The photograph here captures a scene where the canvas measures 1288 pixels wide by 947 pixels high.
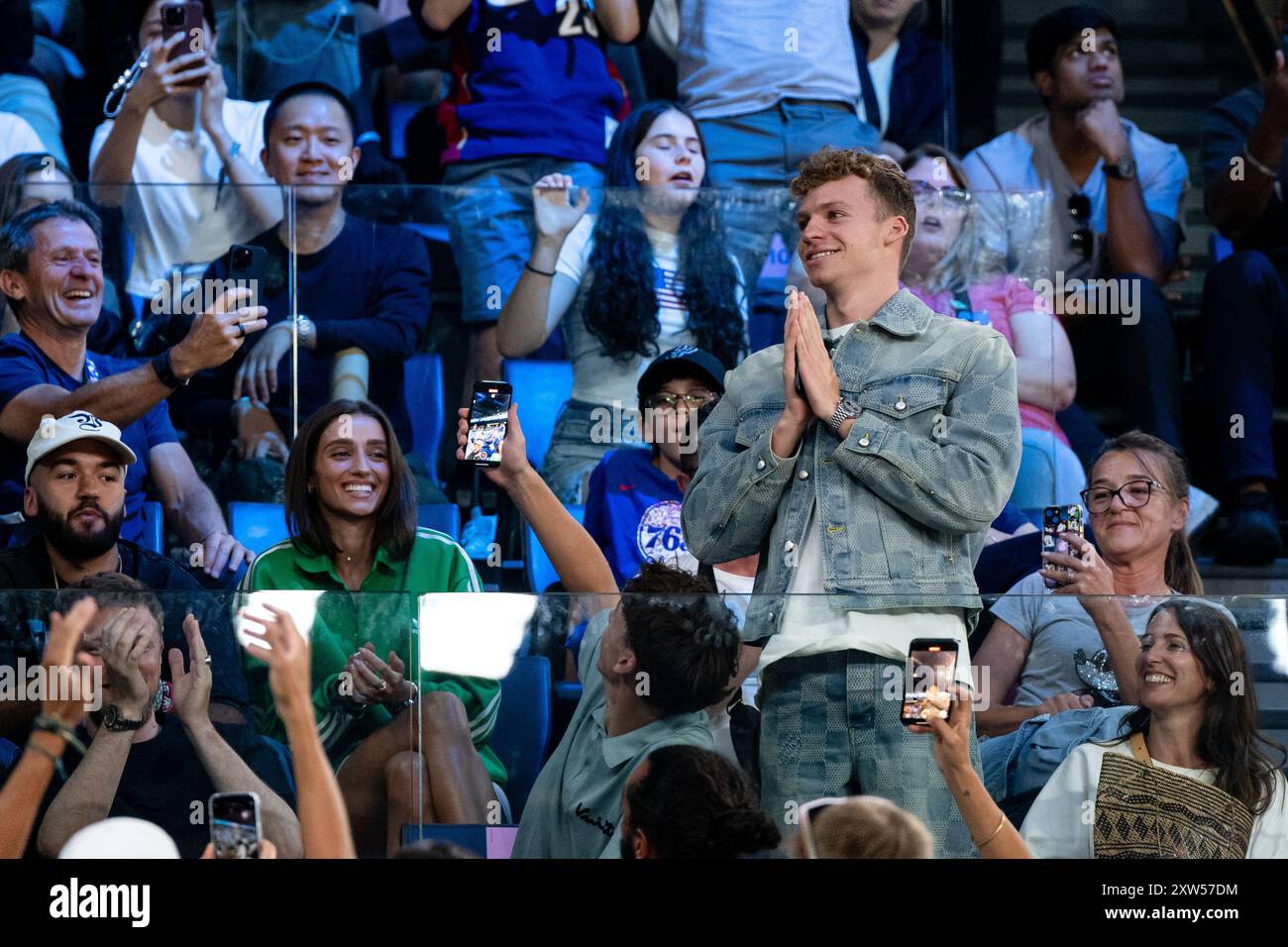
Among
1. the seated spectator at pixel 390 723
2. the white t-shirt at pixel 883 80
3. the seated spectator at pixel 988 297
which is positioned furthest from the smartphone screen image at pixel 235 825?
the white t-shirt at pixel 883 80

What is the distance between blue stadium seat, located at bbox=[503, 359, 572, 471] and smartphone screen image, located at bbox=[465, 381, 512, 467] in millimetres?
1391

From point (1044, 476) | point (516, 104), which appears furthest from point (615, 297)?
point (1044, 476)

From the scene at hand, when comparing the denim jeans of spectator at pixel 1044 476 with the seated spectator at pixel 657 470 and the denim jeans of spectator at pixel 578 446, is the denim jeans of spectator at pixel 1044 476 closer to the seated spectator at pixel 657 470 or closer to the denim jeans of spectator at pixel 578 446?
the seated spectator at pixel 657 470

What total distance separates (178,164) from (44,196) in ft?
1.95

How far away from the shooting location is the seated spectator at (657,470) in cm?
537

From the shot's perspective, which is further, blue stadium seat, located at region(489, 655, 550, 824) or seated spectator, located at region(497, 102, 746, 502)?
seated spectator, located at region(497, 102, 746, 502)

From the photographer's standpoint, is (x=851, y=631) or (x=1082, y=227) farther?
(x=1082, y=227)

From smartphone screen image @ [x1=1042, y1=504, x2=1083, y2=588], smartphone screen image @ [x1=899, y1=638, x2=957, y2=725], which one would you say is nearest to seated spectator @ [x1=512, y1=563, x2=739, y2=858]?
smartphone screen image @ [x1=899, y1=638, x2=957, y2=725]

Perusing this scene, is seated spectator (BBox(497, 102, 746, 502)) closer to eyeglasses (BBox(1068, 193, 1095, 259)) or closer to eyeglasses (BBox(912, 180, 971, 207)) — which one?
eyeglasses (BBox(912, 180, 971, 207))

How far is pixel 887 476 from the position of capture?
143 inches

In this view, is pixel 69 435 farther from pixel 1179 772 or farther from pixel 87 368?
pixel 1179 772

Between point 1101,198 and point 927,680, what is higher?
point 1101,198

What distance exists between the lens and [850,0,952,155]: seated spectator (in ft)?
21.8
